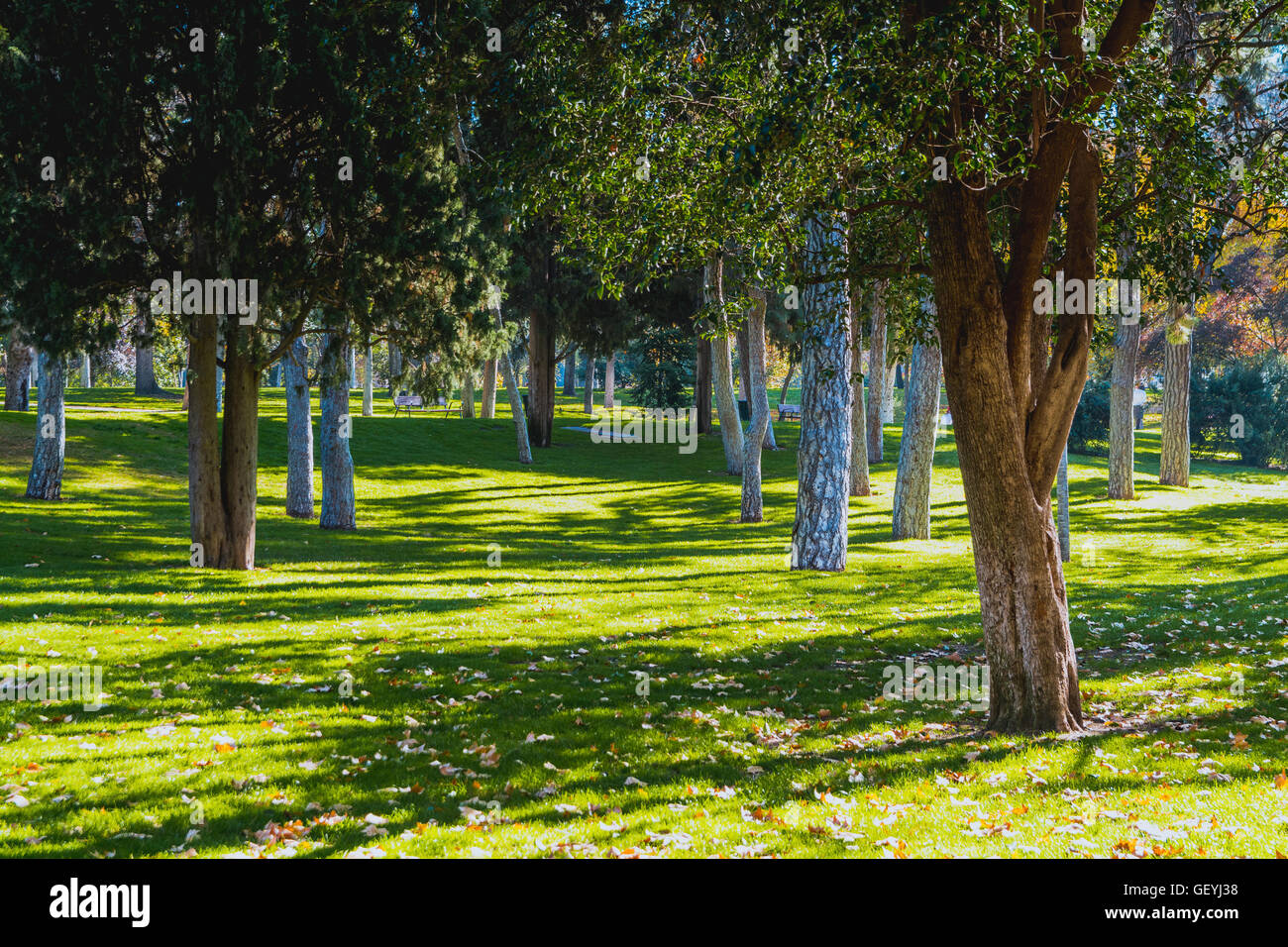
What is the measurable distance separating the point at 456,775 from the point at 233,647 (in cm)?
492

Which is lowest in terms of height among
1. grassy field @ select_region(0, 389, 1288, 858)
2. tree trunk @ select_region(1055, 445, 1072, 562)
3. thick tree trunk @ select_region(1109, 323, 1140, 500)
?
grassy field @ select_region(0, 389, 1288, 858)

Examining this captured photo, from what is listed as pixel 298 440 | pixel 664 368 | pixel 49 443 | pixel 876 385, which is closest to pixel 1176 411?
pixel 876 385

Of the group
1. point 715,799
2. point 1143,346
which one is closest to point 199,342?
point 715,799

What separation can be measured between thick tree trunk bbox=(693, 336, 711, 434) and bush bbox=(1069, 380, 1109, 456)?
647 inches

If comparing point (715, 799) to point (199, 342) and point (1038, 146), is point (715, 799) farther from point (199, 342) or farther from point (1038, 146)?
point (199, 342)

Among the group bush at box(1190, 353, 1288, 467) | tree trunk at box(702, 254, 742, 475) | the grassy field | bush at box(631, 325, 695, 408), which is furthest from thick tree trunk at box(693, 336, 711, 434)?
bush at box(1190, 353, 1288, 467)

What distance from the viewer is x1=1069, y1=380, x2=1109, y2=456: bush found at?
4534 cm

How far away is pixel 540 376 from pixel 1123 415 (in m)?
20.9

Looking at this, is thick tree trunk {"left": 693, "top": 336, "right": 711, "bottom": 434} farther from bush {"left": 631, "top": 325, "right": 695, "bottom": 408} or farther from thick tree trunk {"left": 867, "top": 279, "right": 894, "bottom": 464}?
thick tree trunk {"left": 867, "top": 279, "right": 894, "bottom": 464}

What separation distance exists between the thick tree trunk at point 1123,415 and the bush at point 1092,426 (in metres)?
14.1

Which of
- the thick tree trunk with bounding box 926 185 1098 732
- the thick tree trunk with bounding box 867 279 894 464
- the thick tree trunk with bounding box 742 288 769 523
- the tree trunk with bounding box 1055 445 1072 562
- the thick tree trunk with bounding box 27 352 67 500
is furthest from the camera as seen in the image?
the thick tree trunk with bounding box 867 279 894 464

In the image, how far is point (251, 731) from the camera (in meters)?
7.88

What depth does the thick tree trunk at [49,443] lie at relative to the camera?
2202cm
